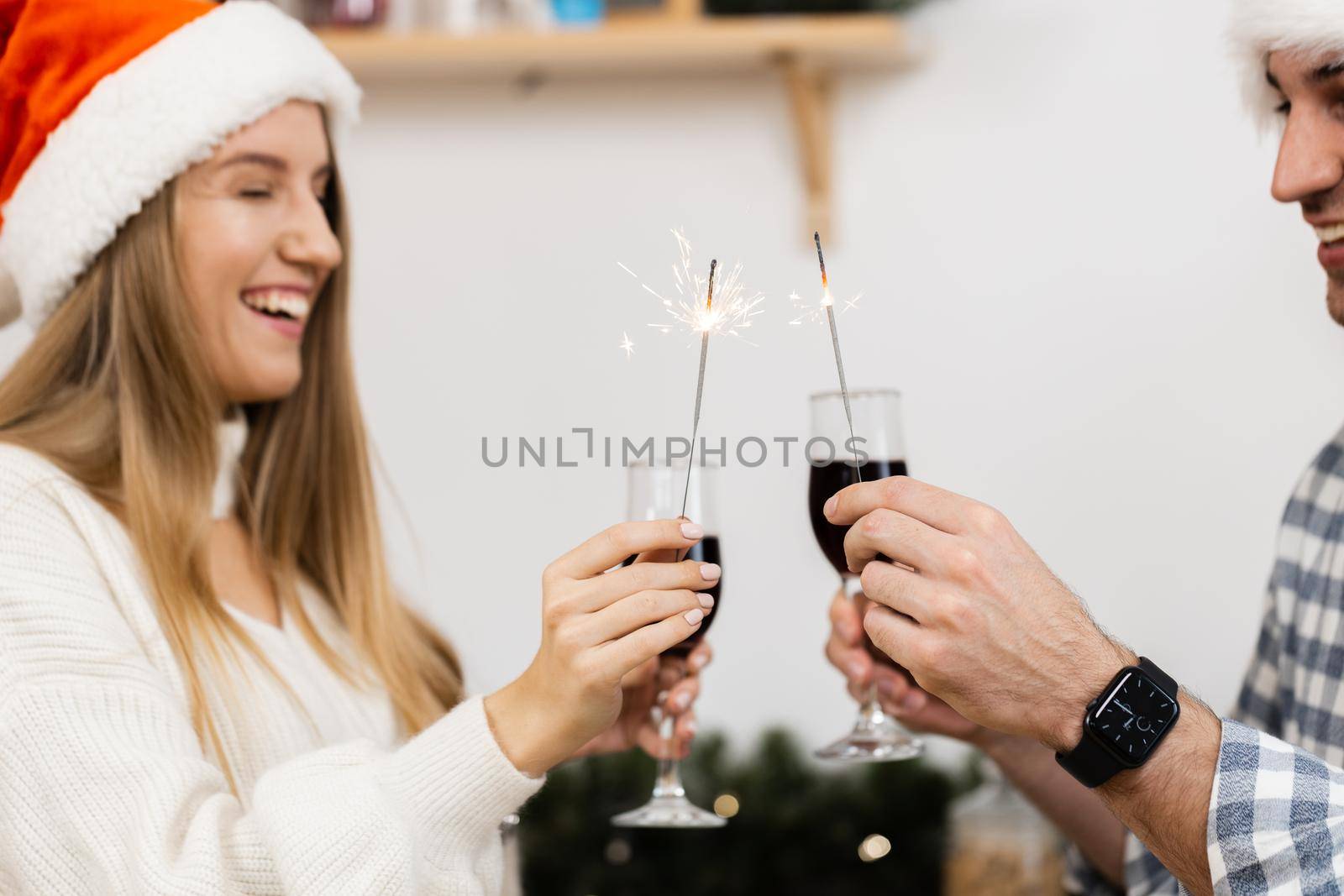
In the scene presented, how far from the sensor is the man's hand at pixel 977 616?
957mm

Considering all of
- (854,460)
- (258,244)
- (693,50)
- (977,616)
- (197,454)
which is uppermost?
(693,50)

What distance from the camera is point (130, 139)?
1375 millimetres

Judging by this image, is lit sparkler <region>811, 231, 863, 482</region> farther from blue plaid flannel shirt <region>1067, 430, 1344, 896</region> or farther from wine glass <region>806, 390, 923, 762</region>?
blue plaid flannel shirt <region>1067, 430, 1344, 896</region>

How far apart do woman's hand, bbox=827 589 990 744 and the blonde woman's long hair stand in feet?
1.68

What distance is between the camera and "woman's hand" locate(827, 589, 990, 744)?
1.40m

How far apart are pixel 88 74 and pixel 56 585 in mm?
615

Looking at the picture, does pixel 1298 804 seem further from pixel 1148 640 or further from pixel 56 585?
pixel 1148 640

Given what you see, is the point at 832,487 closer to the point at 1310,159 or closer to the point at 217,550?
the point at 1310,159

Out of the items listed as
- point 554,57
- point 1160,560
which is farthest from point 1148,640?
point 554,57

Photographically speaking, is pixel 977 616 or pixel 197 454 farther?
pixel 197 454

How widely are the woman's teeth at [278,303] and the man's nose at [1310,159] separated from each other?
1.14 meters

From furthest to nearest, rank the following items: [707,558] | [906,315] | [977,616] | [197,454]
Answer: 1. [906,315]
2. [197,454]
3. [707,558]
4. [977,616]

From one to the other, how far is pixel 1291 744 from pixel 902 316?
1264mm

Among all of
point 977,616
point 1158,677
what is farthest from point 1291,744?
point 977,616
